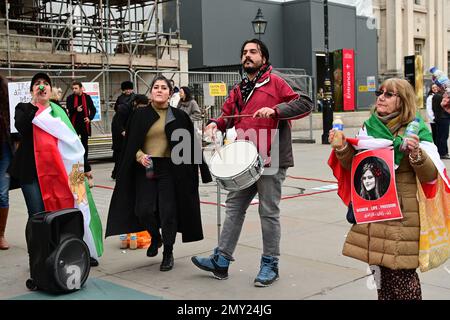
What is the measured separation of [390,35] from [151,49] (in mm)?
23327

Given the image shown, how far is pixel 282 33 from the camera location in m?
31.5

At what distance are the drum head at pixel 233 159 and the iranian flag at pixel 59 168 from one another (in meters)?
1.29

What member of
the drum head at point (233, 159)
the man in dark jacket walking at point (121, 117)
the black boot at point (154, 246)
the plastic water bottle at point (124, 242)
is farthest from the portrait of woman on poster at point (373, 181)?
the man in dark jacket walking at point (121, 117)

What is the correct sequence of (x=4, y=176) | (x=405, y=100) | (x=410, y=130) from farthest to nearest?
(x=4, y=176) < (x=405, y=100) < (x=410, y=130)

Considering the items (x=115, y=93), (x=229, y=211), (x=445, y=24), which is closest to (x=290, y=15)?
(x=115, y=93)

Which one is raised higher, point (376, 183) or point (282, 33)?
point (282, 33)

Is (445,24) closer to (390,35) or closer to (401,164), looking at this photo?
(390,35)

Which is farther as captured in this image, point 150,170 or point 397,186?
point 150,170

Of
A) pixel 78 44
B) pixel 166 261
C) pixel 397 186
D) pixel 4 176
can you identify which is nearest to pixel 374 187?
pixel 397 186

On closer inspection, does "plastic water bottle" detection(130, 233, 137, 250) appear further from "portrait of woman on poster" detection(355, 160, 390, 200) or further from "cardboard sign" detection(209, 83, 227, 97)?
"cardboard sign" detection(209, 83, 227, 97)

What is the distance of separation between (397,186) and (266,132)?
1.40m

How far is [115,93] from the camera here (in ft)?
59.2

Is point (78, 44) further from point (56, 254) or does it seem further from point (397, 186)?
point (397, 186)

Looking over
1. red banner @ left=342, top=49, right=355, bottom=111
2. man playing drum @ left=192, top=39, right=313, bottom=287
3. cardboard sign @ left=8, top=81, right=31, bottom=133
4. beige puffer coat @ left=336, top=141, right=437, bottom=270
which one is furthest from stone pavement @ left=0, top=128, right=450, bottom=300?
red banner @ left=342, top=49, right=355, bottom=111
